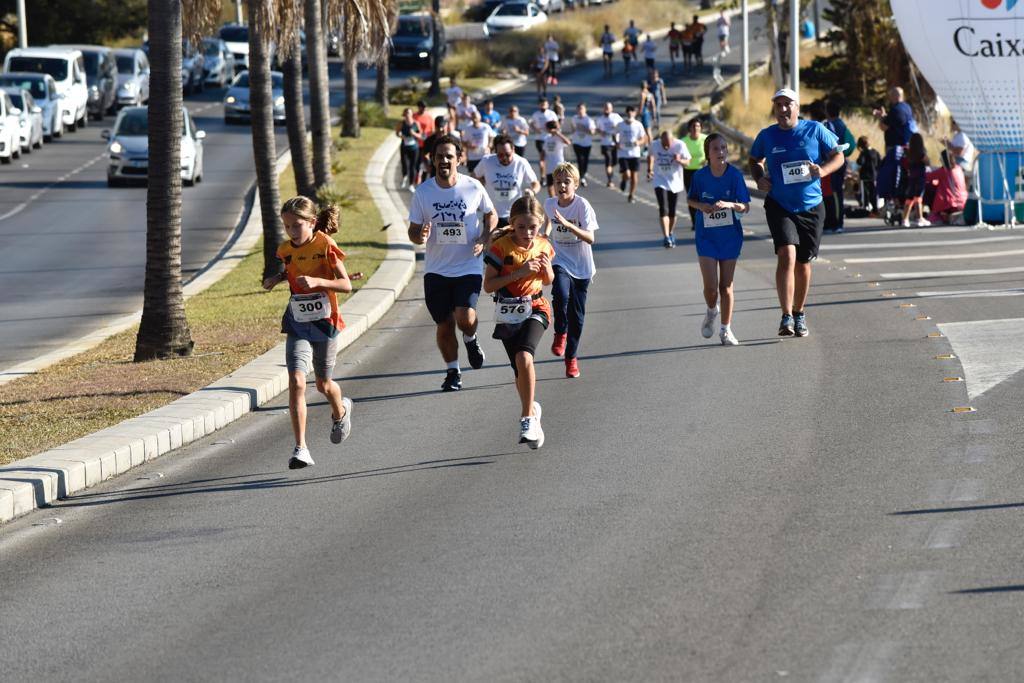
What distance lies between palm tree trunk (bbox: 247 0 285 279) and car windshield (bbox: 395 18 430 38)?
48.4m

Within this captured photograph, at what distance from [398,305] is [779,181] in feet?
19.8

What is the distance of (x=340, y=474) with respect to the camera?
10031 mm

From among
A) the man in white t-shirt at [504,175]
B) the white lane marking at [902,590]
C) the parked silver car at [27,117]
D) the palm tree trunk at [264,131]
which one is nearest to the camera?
the white lane marking at [902,590]

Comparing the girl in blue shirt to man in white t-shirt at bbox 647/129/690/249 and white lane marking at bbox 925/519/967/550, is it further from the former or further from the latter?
man in white t-shirt at bbox 647/129/690/249

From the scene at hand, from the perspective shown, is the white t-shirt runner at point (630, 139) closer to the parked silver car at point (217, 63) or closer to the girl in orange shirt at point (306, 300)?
the girl in orange shirt at point (306, 300)

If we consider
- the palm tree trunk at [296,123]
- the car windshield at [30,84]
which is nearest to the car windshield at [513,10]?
the car windshield at [30,84]

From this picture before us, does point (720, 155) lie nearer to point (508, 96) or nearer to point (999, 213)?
point (999, 213)

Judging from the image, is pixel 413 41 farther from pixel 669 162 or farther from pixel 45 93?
pixel 669 162

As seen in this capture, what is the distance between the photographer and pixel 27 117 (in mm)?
43719

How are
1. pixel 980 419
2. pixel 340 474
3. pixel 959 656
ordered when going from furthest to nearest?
pixel 980 419 → pixel 340 474 → pixel 959 656

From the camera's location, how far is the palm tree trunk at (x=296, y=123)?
25.6 meters

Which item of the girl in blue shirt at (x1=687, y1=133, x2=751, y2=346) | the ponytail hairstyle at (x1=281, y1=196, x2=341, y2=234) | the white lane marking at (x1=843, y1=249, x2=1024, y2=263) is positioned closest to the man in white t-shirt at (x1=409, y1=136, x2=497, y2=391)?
the ponytail hairstyle at (x1=281, y1=196, x2=341, y2=234)

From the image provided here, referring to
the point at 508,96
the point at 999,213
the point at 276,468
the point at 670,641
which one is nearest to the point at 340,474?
the point at 276,468

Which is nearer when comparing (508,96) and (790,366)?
(790,366)
